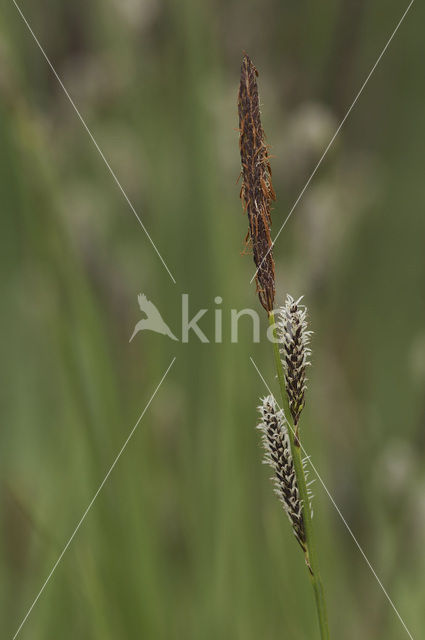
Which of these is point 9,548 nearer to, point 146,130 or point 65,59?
point 146,130

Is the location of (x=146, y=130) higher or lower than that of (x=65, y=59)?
lower

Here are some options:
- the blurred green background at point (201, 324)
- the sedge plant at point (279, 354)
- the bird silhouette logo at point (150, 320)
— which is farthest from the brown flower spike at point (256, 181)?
the bird silhouette logo at point (150, 320)

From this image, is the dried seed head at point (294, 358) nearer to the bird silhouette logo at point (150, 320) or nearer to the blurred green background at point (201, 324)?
the blurred green background at point (201, 324)

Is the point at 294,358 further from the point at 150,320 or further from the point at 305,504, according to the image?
the point at 150,320

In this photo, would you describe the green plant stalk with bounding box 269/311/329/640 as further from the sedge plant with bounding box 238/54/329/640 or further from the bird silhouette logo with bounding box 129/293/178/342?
the bird silhouette logo with bounding box 129/293/178/342

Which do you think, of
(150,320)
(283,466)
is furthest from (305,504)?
(150,320)

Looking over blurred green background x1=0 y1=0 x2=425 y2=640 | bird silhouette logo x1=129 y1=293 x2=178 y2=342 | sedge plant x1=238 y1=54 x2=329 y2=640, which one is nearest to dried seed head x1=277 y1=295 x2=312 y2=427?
sedge plant x1=238 y1=54 x2=329 y2=640

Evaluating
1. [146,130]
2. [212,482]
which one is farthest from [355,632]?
[146,130]
